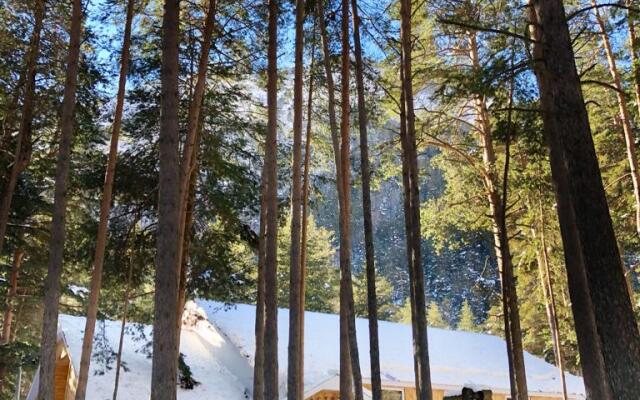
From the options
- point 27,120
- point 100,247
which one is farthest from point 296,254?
point 27,120

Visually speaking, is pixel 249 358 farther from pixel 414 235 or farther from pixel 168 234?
pixel 168 234

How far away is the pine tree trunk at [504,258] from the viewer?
10.5m

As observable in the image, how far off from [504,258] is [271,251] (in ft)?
17.5

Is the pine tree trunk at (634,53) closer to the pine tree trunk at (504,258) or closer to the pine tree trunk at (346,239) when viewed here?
the pine tree trunk at (504,258)

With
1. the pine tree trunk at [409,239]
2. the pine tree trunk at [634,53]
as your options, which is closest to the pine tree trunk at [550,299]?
the pine tree trunk at [634,53]

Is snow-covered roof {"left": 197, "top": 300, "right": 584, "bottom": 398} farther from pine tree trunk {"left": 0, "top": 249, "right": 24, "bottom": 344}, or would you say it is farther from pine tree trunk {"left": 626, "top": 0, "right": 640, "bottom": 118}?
pine tree trunk {"left": 626, "top": 0, "right": 640, "bottom": 118}

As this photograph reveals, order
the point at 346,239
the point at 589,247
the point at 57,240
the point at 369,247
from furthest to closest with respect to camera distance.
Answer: the point at 346,239 < the point at 369,247 < the point at 57,240 < the point at 589,247

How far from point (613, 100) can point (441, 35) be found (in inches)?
213

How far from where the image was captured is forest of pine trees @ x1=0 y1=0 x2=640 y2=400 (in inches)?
251

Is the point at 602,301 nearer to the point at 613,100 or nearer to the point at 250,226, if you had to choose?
the point at 250,226

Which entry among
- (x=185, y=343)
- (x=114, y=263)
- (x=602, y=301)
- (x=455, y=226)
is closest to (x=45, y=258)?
(x=114, y=263)

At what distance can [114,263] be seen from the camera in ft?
37.4

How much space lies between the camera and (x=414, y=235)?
877 cm

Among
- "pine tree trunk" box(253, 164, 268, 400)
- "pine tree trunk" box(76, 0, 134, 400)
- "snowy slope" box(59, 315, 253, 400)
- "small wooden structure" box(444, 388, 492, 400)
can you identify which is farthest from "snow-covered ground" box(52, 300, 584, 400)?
"pine tree trunk" box(76, 0, 134, 400)
